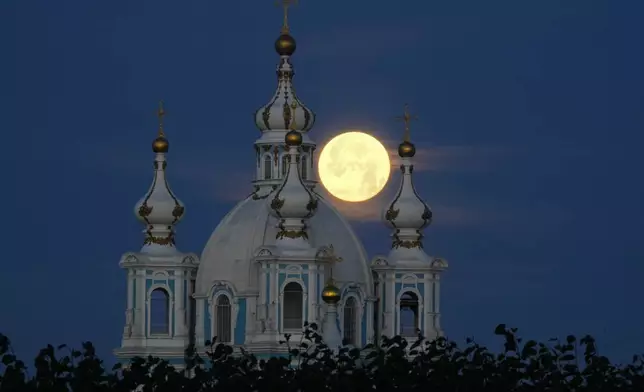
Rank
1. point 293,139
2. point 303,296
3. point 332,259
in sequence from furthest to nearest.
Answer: point 293,139, point 332,259, point 303,296

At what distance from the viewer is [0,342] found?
6247 centimetres

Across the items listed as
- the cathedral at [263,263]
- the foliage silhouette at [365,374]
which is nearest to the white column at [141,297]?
Result: the cathedral at [263,263]

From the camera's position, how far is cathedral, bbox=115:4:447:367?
8338cm

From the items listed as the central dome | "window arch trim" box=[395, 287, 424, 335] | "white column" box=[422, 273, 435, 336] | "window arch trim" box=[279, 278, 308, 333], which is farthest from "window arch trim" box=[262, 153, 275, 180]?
"white column" box=[422, 273, 435, 336]

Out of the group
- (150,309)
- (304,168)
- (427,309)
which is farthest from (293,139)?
(150,309)

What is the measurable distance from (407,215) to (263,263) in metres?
3.62

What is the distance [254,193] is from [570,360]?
2071 centimetres

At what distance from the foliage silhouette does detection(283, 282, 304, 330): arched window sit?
1597cm

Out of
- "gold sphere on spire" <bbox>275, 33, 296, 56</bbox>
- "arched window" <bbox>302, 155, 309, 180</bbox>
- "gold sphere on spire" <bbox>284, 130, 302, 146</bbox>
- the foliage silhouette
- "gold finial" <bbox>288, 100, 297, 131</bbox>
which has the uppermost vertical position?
"gold sphere on spire" <bbox>275, 33, 296, 56</bbox>

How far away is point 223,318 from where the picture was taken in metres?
83.9

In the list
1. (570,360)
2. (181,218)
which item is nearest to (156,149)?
(181,218)

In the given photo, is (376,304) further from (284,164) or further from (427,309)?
(284,164)

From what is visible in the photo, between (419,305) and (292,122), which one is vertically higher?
(292,122)

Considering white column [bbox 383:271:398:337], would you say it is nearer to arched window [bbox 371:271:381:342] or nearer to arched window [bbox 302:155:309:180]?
arched window [bbox 371:271:381:342]
